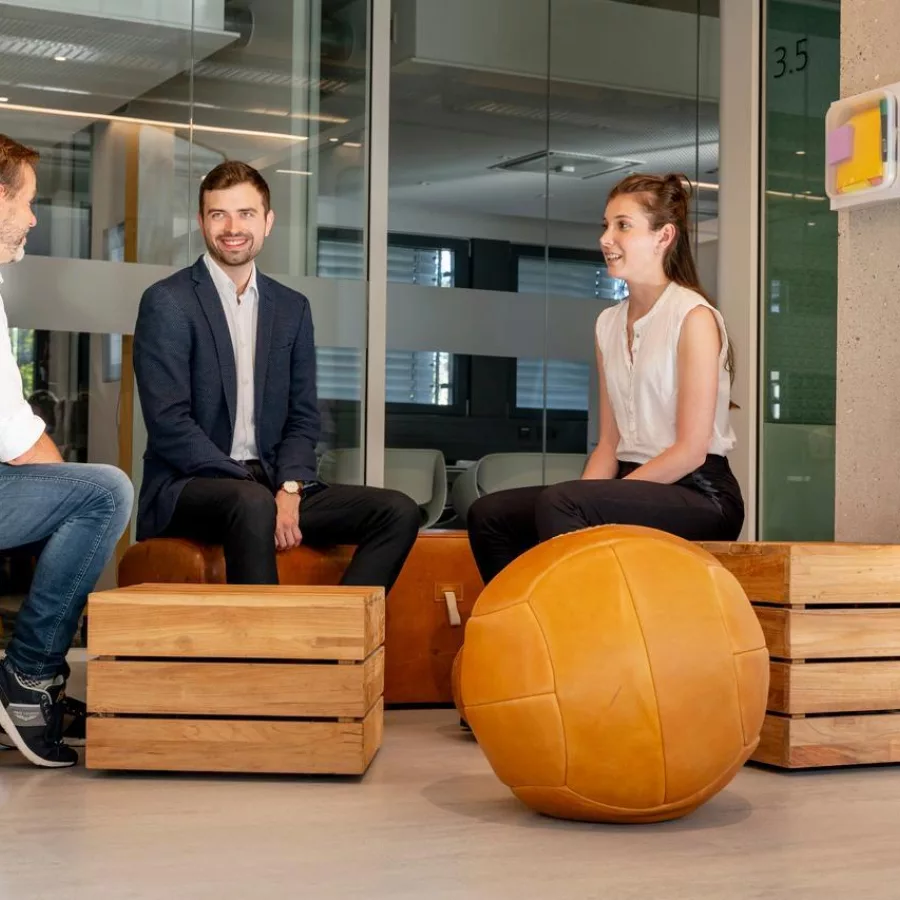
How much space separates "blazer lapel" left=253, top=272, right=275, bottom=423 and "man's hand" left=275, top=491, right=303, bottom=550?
273mm

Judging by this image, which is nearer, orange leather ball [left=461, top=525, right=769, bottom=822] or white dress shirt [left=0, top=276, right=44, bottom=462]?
orange leather ball [left=461, top=525, right=769, bottom=822]

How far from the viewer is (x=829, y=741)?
312 cm

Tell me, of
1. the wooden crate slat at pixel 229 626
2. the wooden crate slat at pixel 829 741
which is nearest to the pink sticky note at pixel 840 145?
the wooden crate slat at pixel 829 741

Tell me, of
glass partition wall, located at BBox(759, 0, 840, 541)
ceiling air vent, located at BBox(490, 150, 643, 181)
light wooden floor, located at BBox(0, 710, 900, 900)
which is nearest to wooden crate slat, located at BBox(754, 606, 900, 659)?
light wooden floor, located at BBox(0, 710, 900, 900)

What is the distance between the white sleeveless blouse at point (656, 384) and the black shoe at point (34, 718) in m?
1.57

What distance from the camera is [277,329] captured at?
412 cm

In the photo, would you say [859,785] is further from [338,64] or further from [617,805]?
[338,64]

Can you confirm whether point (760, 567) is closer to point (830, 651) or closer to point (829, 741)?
point (830, 651)

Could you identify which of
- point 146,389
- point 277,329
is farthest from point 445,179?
point 146,389

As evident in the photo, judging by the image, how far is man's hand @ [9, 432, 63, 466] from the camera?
3096 millimetres

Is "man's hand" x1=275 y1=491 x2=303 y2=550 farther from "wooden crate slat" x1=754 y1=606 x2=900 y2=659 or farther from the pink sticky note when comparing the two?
the pink sticky note

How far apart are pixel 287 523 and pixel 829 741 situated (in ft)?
4.95

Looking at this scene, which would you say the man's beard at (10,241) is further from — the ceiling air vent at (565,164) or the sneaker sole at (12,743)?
the ceiling air vent at (565,164)

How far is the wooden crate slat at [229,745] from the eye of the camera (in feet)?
9.71
